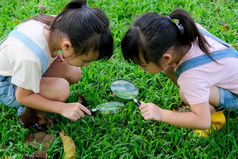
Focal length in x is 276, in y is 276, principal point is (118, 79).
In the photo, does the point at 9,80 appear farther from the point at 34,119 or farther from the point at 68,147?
the point at 68,147

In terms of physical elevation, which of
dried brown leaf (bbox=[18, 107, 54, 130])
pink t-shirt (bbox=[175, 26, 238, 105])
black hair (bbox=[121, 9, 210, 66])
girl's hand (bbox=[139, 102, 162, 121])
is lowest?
dried brown leaf (bbox=[18, 107, 54, 130])

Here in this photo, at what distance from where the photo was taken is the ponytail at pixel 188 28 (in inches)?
58.7

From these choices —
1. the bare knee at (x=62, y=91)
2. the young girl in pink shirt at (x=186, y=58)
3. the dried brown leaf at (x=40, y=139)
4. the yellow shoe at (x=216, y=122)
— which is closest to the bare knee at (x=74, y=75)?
the bare knee at (x=62, y=91)

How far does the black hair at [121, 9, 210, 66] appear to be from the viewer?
4.86 ft

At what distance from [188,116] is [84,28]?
2.57 feet

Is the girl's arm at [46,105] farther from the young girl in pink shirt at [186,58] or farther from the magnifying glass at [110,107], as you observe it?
the young girl in pink shirt at [186,58]

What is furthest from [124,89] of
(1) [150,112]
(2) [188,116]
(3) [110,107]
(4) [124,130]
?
(2) [188,116]

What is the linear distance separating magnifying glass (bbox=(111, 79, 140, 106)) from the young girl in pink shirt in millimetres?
368

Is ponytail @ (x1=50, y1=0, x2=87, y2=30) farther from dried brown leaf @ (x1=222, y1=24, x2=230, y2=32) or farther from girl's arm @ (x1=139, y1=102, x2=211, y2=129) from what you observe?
dried brown leaf @ (x1=222, y1=24, x2=230, y2=32)

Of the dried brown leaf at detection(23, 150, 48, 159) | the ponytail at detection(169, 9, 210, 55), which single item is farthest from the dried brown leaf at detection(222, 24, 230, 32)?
the dried brown leaf at detection(23, 150, 48, 159)

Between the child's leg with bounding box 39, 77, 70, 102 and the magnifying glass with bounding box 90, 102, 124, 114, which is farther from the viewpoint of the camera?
the magnifying glass with bounding box 90, 102, 124, 114

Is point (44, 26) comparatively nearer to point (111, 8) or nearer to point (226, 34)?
point (111, 8)

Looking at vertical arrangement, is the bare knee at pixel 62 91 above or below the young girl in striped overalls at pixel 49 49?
below

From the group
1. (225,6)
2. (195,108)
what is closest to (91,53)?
(195,108)
